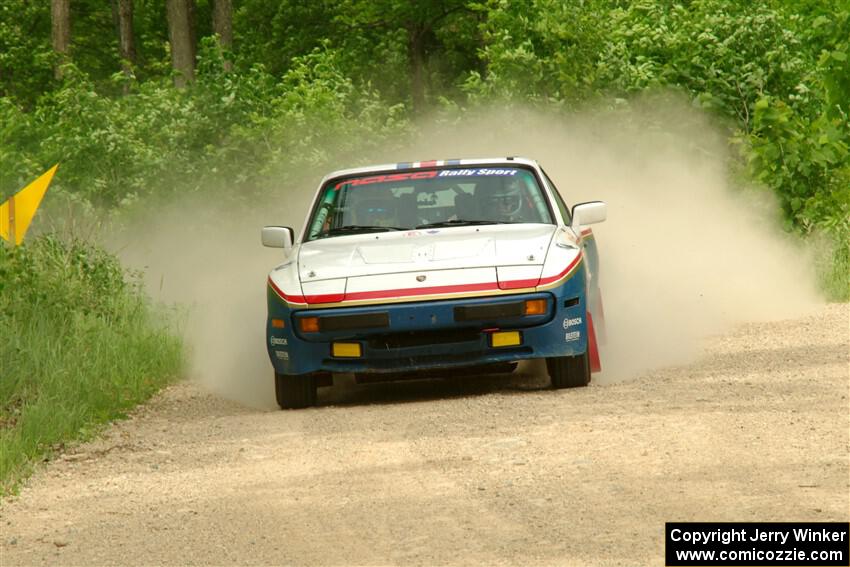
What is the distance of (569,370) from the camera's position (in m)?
10.4

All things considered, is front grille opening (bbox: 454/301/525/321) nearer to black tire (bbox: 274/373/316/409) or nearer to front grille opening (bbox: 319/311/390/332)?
front grille opening (bbox: 319/311/390/332)

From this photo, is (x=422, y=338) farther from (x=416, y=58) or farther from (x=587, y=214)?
(x=416, y=58)

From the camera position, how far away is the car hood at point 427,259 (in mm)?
10117

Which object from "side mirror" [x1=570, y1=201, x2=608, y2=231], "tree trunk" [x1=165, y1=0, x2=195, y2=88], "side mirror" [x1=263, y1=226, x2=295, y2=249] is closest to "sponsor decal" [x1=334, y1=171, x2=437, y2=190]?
"side mirror" [x1=263, y1=226, x2=295, y2=249]

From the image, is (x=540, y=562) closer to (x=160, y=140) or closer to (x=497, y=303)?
(x=497, y=303)

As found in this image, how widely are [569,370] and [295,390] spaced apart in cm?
182

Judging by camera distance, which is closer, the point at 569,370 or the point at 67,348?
the point at 569,370

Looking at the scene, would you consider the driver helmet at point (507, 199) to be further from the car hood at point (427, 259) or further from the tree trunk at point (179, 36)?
the tree trunk at point (179, 36)

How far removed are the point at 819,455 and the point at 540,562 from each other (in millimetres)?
2173

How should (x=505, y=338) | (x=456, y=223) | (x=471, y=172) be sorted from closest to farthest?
(x=505, y=338) < (x=456, y=223) < (x=471, y=172)

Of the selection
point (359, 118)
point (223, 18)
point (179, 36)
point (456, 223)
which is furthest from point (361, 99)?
point (223, 18)

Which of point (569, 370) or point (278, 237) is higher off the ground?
point (278, 237)

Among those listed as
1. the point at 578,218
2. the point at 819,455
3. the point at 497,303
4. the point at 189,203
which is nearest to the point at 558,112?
the point at 189,203

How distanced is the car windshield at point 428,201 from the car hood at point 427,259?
14.3 inches
